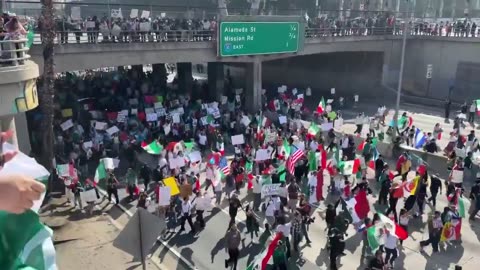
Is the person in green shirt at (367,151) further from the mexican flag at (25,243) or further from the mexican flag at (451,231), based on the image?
the mexican flag at (25,243)

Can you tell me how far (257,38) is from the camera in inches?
1088

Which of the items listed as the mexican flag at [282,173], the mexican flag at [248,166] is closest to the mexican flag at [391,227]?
the mexican flag at [282,173]

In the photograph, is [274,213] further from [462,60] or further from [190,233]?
[462,60]

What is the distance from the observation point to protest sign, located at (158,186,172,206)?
1273cm

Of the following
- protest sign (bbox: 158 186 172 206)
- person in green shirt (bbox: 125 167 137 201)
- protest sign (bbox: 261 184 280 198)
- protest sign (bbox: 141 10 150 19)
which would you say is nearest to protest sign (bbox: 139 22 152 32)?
protest sign (bbox: 141 10 150 19)

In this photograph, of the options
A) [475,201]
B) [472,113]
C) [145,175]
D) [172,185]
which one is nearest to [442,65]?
[472,113]

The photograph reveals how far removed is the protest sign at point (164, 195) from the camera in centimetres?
1273

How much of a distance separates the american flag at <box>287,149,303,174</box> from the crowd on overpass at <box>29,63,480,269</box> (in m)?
0.04

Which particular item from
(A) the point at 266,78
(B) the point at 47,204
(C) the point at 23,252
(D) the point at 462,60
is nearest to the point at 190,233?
(B) the point at 47,204

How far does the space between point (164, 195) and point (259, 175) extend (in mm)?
4225

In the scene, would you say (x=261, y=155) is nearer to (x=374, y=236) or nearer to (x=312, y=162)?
(x=312, y=162)

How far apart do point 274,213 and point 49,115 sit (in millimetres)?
8806

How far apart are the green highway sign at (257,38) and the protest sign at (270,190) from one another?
1459 centimetres

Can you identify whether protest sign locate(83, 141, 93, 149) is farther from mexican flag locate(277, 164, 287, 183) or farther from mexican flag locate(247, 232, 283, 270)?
mexican flag locate(247, 232, 283, 270)
